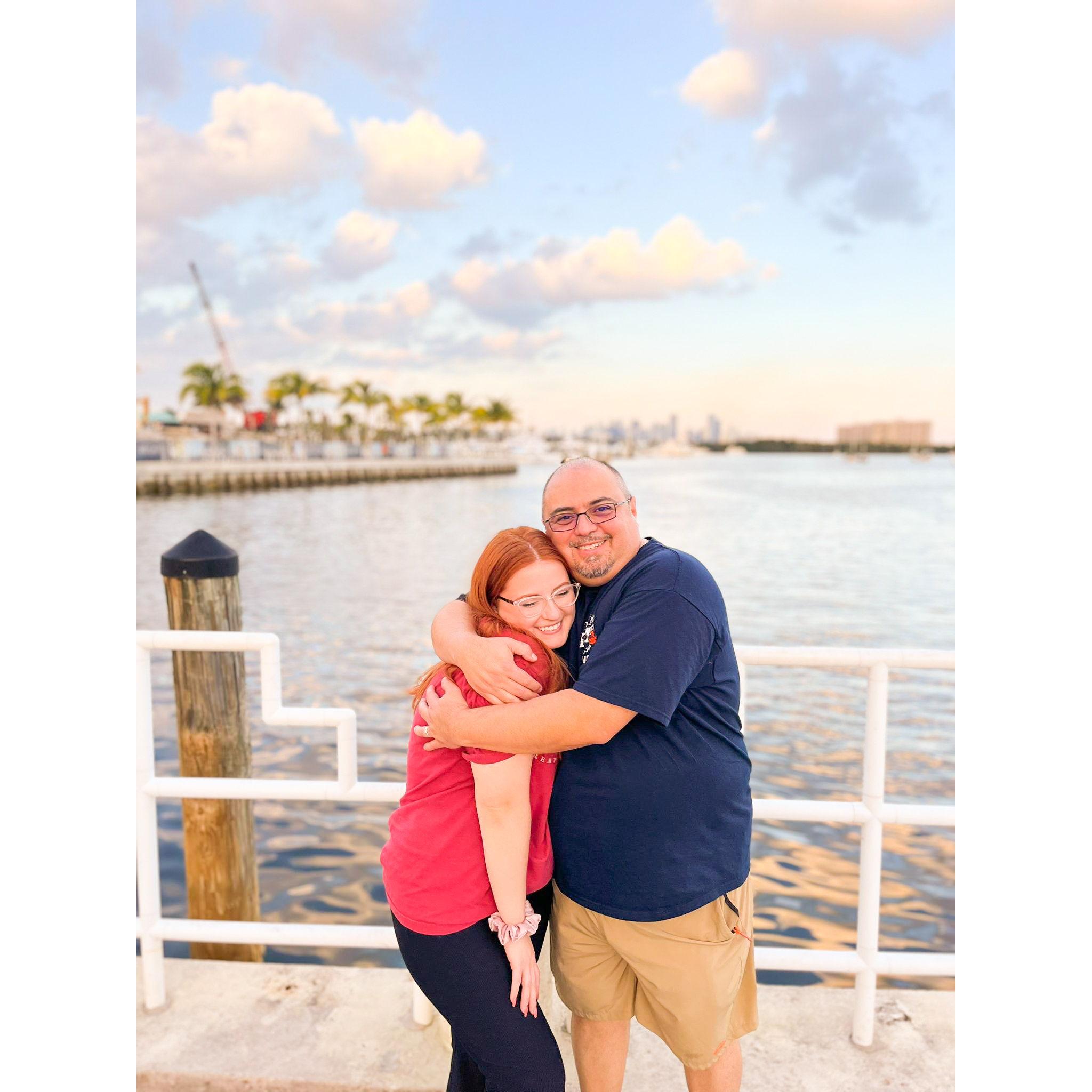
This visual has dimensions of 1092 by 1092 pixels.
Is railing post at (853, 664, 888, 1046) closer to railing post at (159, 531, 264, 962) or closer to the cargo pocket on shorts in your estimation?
the cargo pocket on shorts

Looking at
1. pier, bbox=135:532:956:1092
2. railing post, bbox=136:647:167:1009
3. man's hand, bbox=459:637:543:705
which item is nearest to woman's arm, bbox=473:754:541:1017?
man's hand, bbox=459:637:543:705

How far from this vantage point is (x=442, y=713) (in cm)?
184

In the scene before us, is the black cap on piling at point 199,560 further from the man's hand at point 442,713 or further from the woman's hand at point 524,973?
the woman's hand at point 524,973

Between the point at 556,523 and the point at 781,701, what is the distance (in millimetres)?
10080

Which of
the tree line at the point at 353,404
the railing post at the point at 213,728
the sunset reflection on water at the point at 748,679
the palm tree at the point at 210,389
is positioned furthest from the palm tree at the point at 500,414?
the railing post at the point at 213,728

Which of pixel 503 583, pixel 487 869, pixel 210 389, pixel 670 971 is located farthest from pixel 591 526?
pixel 210 389

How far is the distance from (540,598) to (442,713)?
1.11 feet

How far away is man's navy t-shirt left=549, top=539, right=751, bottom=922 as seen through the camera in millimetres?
1850

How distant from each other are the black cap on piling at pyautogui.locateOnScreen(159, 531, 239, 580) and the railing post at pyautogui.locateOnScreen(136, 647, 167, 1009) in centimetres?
57

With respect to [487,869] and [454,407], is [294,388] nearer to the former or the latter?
[454,407]
